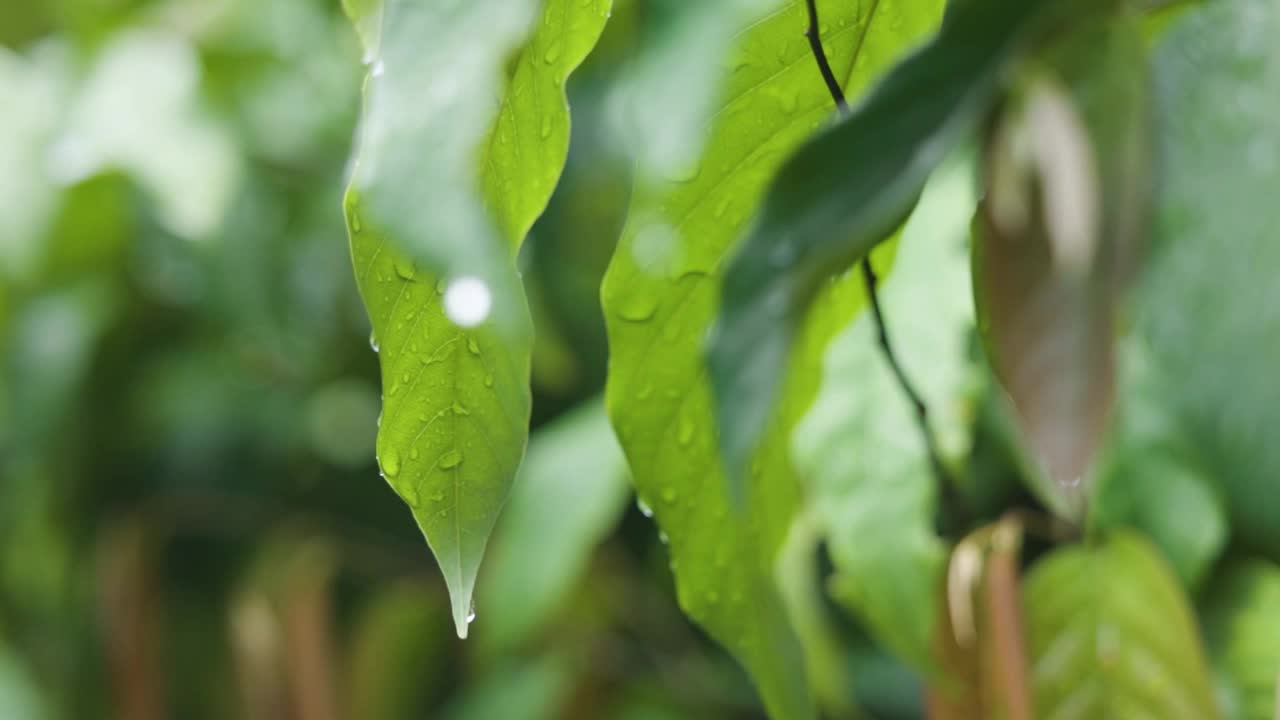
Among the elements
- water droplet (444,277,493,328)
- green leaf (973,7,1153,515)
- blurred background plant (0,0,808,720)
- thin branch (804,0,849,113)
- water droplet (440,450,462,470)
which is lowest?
blurred background plant (0,0,808,720)

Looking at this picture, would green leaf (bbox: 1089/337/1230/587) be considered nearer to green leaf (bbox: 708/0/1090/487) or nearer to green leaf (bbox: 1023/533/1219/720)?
green leaf (bbox: 1023/533/1219/720)

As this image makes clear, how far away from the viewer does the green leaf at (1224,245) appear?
1.77 ft

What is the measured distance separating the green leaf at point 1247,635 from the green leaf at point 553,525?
0.32 meters

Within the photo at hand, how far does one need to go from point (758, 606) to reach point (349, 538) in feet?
2.74

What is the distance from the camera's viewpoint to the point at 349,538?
110cm

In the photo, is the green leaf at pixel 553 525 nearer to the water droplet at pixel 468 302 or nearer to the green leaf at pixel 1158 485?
the green leaf at pixel 1158 485

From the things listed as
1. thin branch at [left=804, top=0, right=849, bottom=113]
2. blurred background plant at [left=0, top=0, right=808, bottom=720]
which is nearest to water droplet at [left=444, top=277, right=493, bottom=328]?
thin branch at [left=804, top=0, right=849, bottom=113]

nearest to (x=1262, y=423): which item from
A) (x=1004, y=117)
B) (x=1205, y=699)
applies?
(x=1205, y=699)

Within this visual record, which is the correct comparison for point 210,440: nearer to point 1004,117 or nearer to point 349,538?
point 349,538

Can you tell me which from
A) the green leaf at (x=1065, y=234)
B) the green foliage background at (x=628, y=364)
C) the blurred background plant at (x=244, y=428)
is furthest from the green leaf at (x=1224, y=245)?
the blurred background plant at (x=244, y=428)

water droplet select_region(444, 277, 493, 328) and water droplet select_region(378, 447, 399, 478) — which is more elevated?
water droplet select_region(444, 277, 493, 328)

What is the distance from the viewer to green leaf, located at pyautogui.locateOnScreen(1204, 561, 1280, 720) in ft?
1.79

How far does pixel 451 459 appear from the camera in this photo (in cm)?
28

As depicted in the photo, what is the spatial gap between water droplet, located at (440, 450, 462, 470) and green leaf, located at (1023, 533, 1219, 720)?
0.88ft
